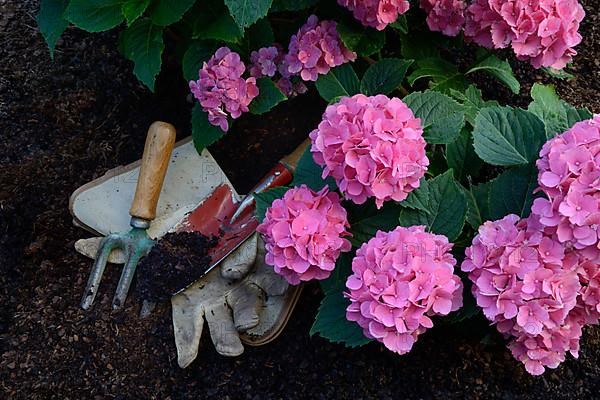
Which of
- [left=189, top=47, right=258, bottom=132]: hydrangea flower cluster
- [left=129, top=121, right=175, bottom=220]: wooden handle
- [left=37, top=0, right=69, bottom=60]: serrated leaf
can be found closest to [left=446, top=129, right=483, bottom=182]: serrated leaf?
[left=189, top=47, right=258, bottom=132]: hydrangea flower cluster

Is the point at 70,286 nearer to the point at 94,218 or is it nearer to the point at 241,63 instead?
the point at 94,218

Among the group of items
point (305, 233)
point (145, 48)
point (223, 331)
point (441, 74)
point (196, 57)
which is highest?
point (145, 48)

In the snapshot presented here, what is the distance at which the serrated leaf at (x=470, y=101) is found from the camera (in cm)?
193

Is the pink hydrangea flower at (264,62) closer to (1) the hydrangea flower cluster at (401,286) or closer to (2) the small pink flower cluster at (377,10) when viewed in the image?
(2) the small pink flower cluster at (377,10)

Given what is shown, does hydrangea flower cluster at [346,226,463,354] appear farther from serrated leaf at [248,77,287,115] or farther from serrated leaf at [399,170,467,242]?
serrated leaf at [248,77,287,115]

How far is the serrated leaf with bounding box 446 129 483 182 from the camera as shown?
72.7 inches

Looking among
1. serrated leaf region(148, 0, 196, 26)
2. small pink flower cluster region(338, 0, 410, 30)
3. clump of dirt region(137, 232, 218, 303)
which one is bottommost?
clump of dirt region(137, 232, 218, 303)

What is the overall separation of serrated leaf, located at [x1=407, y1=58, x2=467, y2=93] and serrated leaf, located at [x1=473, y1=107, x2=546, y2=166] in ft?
1.36

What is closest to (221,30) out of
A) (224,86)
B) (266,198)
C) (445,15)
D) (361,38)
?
(224,86)

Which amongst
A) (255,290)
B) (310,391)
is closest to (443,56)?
(255,290)

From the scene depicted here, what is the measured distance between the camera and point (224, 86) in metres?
1.93

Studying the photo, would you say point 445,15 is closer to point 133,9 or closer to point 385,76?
point 385,76


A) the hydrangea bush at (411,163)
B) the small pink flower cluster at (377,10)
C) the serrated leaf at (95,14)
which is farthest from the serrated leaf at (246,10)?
the serrated leaf at (95,14)

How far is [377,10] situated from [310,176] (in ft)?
1.56
